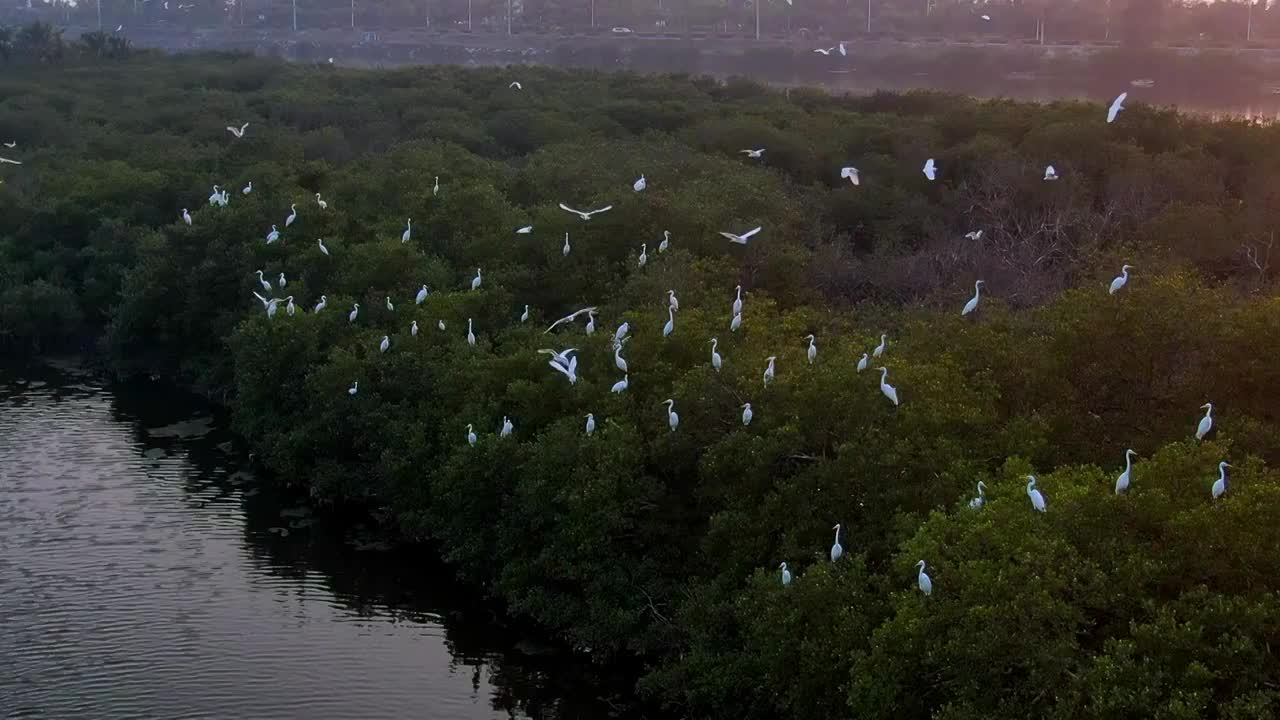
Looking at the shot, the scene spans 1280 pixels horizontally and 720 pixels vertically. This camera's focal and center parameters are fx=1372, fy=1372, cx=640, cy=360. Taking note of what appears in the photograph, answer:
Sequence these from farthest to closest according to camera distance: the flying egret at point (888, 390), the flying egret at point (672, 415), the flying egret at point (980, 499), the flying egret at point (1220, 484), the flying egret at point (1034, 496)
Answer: the flying egret at point (672, 415), the flying egret at point (888, 390), the flying egret at point (980, 499), the flying egret at point (1034, 496), the flying egret at point (1220, 484)

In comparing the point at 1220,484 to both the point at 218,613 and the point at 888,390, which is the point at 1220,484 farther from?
the point at 218,613

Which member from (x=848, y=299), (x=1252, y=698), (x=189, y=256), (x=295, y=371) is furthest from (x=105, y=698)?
(x=189, y=256)

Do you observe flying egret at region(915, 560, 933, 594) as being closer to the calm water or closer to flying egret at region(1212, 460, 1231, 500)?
flying egret at region(1212, 460, 1231, 500)

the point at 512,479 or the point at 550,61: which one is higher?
the point at 550,61

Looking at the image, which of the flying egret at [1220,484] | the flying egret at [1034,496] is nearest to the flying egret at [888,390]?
the flying egret at [1034,496]

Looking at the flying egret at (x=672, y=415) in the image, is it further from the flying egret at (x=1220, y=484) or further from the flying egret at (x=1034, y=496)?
the flying egret at (x=1220, y=484)

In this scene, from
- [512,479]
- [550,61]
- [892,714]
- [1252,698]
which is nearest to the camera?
[1252,698]

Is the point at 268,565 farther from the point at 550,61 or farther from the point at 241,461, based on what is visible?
the point at 550,61
